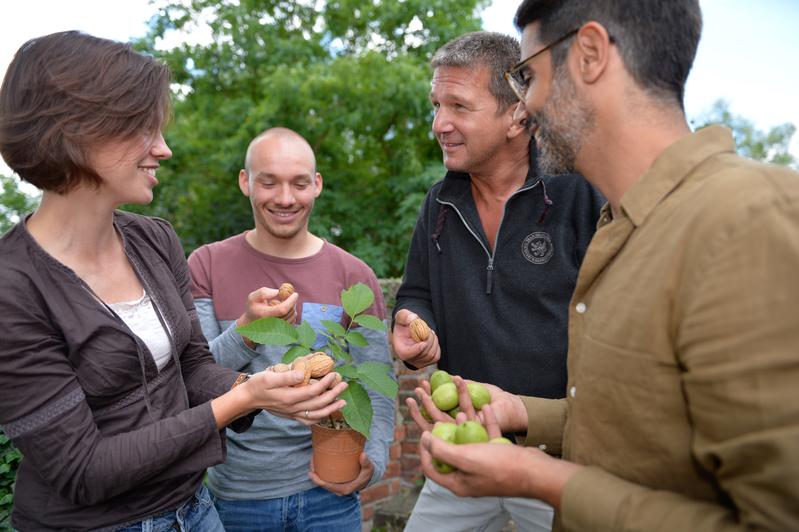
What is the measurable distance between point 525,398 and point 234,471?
1.25 m

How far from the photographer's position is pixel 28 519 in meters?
1.78

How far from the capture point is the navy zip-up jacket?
2494 millimetres

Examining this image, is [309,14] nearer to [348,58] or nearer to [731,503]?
[348,58]

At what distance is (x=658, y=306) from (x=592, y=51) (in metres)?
0.68

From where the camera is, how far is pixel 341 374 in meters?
2.25

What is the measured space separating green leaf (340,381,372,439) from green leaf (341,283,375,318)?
1.00ft

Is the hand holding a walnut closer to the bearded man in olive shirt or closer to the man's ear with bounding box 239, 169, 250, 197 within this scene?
the man's ear with bounding box 239, 169, 250, 197

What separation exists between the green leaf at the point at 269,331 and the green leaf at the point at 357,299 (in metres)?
0.26

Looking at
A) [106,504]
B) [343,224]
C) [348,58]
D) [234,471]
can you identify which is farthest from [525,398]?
[348,58]

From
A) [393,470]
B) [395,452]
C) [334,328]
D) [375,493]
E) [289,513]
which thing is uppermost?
[334,328]

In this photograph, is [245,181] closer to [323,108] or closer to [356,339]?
[356,339]

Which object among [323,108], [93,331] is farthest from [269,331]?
[323,108]

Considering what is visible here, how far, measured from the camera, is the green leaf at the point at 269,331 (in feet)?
7.04

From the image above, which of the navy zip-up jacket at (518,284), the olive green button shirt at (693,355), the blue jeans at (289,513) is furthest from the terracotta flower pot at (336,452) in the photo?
the olive green button shirt at (693,355)
